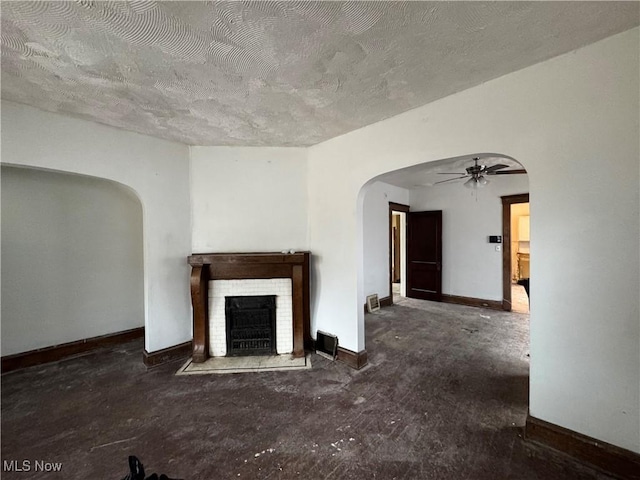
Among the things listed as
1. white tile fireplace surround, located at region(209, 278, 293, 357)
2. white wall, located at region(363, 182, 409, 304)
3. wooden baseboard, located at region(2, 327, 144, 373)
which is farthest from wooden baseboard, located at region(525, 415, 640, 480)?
wooden baseboard, located at region(2, 327, 144, 373)

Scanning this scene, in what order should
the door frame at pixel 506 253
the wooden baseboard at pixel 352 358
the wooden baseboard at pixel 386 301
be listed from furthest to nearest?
the wooden baseboard at pixel 386 301 < the door frame at pixel 506 253 < the wooden baseboard at pixel 352 358

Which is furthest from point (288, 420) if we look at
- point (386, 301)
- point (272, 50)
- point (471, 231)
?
point (471, 231)

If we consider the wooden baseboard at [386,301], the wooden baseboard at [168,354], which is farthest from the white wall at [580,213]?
the wooden baseboard at [386,301]

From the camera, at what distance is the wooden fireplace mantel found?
119 inches

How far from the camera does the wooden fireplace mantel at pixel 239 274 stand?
9.89 ft

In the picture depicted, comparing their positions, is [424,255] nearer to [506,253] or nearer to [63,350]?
[506,253]

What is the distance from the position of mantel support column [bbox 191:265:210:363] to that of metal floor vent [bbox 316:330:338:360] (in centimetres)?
133

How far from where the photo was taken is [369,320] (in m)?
4.55

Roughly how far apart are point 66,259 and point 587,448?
517 cm

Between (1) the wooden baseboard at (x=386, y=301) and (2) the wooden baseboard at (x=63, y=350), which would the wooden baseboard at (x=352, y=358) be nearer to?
(1) the wooden baseboard at (x=386, y=301)

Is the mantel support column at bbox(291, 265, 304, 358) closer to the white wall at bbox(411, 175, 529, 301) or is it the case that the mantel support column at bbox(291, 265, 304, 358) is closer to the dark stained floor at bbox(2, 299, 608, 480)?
the dark stained floor at bbox(2, 299, 608, 480)

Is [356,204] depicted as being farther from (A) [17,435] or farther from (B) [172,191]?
(A) [17,435]

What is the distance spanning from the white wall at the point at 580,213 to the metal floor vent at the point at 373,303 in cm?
331

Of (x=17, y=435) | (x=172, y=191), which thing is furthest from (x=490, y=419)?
(x=172, y=191)
